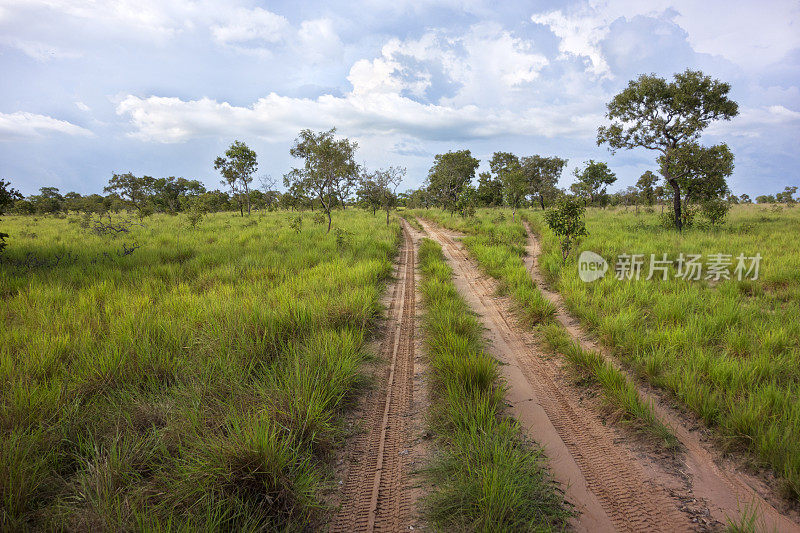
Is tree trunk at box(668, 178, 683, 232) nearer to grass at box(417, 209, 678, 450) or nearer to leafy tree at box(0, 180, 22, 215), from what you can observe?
grass at box(417, 209, 678, 450)

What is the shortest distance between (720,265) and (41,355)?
560 inches

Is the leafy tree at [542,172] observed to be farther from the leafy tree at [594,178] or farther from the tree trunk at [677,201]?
the tree trunk at [677,201]

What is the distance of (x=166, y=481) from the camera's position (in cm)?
216

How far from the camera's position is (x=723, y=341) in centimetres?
460

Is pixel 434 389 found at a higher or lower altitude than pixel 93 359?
lower

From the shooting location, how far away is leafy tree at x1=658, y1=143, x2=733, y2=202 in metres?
16.2

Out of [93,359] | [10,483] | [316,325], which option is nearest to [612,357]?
[316,325]

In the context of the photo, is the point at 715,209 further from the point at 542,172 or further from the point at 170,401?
the point at 542,172

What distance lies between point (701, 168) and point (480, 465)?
22776mm

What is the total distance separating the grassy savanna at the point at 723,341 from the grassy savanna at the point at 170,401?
3927mm

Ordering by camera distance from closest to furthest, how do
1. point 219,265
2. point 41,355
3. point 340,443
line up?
point 340,443 < point 41,355 < point 219,265

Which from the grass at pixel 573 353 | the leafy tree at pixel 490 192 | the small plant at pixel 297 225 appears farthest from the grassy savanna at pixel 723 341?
the leafy tree at pixel 490 192

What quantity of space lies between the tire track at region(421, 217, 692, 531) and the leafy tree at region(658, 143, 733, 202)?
19.4 metres

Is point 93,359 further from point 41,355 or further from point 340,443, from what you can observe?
point 340,443
